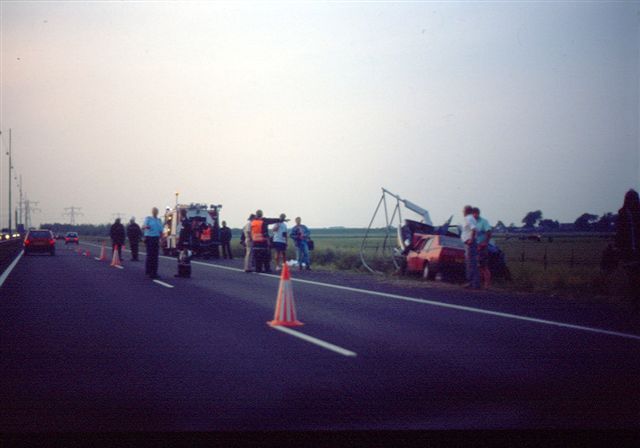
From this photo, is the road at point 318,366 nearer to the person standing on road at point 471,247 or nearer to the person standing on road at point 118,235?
the person standing on road at point 471,247

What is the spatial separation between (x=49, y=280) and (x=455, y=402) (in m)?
17.3

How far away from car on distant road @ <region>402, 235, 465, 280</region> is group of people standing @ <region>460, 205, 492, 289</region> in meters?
1.77

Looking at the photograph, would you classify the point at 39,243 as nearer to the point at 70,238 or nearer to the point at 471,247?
the point at 471,247

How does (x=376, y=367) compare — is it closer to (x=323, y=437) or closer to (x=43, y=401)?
(x=323, y=437)

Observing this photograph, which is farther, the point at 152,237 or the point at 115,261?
the point at 115,261

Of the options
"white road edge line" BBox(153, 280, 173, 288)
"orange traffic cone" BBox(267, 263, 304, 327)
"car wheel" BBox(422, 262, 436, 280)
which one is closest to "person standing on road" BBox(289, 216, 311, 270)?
"car wheel" BBox(422, 262, 436, 280)

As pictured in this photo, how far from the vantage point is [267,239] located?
25.9 meters

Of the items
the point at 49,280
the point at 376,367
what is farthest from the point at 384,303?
the point at 49,280

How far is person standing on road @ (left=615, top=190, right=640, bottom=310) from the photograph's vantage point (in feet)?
41.7

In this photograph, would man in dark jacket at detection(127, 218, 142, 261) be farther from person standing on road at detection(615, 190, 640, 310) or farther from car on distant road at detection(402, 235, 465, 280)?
person standing on road at detection(615, 190, 640, 310)

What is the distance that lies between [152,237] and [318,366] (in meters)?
14.3

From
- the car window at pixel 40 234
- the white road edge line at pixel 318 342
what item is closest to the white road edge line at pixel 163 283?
the white road edge line at pixel 318 342

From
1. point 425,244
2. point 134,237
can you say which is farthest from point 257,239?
point 134,237

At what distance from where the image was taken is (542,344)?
32.3 feet
